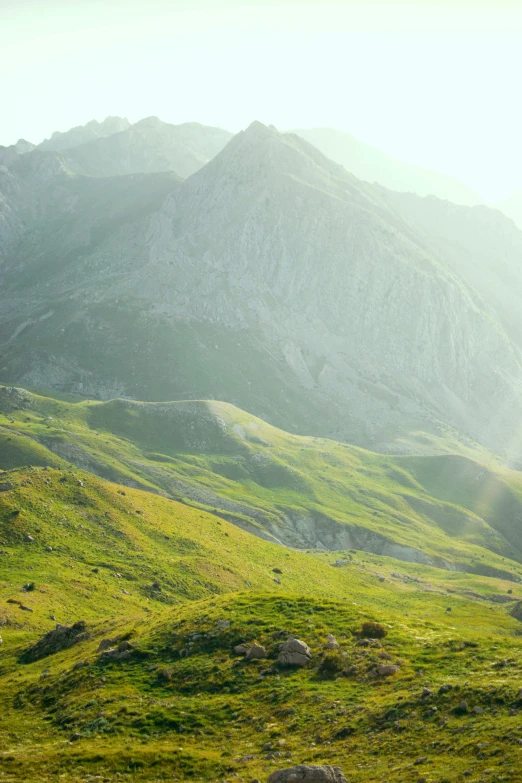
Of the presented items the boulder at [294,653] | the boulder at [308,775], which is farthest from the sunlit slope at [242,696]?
the boulder at [308,775]

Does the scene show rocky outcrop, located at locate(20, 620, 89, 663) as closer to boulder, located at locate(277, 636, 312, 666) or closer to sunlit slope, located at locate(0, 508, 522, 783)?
sunlit slope, located at locate(0, 508, 522, 783)

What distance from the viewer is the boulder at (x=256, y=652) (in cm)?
4228

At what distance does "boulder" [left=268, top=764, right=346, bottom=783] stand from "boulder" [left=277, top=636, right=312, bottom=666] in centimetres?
1156

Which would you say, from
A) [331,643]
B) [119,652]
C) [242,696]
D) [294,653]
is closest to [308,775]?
[242,696]

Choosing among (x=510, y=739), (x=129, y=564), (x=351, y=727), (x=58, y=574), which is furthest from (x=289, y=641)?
(x=129, y=564)

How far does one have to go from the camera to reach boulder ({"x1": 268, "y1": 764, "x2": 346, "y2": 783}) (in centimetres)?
2862

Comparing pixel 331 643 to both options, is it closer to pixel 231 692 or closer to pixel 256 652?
pixel 256 652

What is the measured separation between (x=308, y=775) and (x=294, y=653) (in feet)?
41.8

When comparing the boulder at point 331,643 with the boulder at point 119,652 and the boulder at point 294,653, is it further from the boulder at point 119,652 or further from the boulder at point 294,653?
the boulder at point 119,652

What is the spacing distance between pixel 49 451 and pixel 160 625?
120 metres

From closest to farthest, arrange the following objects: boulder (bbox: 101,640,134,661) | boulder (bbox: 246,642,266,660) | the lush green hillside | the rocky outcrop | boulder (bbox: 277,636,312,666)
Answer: the lush green hillside
boulder (bbox: 277,636,312,666)
boulder (bbox: 246,642,266,660)
boulder (bbox: 101,640,134,661)
the rocky outcrop

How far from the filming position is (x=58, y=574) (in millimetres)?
72375

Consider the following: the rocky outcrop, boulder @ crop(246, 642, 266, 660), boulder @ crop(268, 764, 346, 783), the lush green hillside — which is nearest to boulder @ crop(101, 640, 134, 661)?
the lush green hillside

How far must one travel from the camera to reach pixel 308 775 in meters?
28.9
